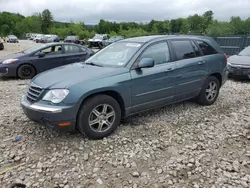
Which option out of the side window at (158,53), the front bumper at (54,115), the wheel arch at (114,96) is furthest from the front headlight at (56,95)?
the side window at (158,53)

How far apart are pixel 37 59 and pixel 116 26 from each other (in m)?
75.2

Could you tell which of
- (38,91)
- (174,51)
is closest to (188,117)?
(174,51)

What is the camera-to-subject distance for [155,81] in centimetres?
411

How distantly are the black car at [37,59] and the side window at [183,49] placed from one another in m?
5.26

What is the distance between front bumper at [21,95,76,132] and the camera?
10.6 ft

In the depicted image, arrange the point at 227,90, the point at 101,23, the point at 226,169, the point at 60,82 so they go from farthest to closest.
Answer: the point at 101,23, the point at 227,90, the point at 60,82, the point at 226,169

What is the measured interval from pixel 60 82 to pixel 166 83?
77.1 inches

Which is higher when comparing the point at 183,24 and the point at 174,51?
the point at 183,24

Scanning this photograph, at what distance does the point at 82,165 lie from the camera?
3.11 m

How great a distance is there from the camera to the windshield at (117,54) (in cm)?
405

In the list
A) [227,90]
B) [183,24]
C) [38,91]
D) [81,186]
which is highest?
[183,24]

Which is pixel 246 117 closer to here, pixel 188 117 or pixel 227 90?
pixel 188 117

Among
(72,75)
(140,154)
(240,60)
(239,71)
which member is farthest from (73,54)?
(140,154)

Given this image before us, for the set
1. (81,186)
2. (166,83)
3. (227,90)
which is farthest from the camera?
(227,90)
